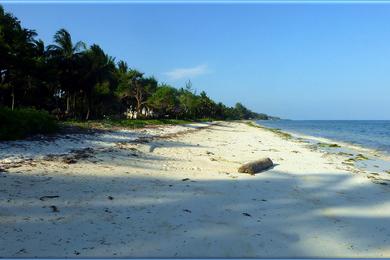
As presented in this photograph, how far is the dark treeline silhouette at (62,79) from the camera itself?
37.4 meters

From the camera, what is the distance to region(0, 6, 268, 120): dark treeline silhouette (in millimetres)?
37406

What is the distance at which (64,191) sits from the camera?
750cm

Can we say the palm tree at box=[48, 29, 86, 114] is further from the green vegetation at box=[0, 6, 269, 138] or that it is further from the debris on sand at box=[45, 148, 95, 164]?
the debris on sand at box=[45, 148, 95, 164]

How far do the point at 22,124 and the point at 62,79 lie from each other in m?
34.6

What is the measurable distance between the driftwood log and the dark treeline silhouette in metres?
20.3

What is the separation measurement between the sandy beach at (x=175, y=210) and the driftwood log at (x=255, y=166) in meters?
0.34

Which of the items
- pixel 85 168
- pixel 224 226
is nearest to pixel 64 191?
pixel 85 168

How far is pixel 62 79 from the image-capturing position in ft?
154

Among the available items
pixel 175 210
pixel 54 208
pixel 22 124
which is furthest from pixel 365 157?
pixel 54 208

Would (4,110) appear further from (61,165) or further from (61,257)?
(61,257)

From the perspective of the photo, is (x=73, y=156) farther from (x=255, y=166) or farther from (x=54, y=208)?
(x=255, y=166)

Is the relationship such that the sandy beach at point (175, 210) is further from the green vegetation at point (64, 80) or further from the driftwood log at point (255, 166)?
the green vegetation at point (64, 80)

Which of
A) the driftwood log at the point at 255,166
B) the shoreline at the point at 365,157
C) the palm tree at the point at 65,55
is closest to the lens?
the driftwood log at the point at 255,166

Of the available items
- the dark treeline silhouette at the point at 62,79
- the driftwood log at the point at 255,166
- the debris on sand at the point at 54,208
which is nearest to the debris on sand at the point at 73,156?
the debris on sand at the point at 54,208
